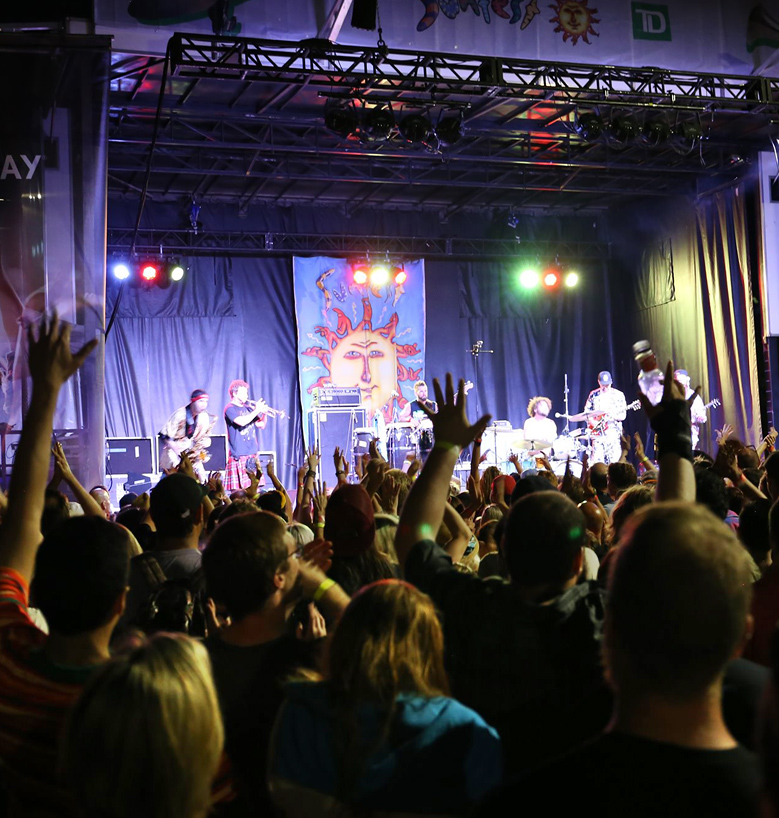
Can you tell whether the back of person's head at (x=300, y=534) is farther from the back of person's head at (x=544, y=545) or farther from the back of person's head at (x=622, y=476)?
the back of person's head at (x=622, y=476)

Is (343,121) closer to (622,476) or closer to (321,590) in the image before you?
(622,476)

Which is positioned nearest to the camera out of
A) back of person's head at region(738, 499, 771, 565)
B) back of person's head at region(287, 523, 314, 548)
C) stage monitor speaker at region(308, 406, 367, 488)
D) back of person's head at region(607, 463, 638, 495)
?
back of person's head at region(738, 499, 771, 565)

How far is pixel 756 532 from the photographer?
9.89 ft

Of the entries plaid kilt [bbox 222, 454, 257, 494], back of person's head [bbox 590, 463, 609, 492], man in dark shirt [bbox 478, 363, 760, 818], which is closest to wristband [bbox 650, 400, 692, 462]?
man in dark shirt [bbox 478, 363, 760, 818]

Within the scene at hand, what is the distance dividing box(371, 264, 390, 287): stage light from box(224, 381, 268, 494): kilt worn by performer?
3.14 meters

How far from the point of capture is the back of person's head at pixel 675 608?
114cm

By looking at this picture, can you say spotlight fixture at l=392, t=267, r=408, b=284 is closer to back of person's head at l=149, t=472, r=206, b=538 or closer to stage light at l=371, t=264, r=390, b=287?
stage light at l=371, t=264, r=390, b=287

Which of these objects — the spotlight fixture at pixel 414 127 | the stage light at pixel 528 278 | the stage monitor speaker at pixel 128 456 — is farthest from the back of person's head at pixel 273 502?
the stage light at pixel 528 278

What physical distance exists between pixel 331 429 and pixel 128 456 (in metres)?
3.62

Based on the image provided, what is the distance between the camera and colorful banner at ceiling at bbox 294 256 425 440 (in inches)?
667

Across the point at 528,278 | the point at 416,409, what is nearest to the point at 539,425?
the point at 416,409

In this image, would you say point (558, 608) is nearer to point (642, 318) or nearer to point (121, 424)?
point (121, 424)

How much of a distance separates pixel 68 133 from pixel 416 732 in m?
8.32

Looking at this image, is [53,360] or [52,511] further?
[52,511]
